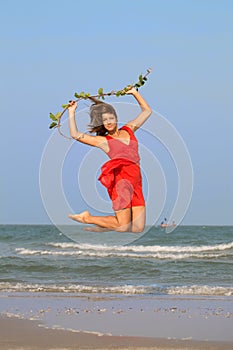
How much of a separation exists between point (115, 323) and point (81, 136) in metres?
7.13

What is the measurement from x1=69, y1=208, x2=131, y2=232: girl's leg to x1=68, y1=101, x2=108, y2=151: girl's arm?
58 centimetres

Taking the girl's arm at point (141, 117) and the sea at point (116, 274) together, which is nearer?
the girl's arm at point (141, 117)

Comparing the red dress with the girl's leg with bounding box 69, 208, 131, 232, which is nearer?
the red dress

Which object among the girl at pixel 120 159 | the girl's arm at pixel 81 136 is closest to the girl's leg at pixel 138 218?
the girl at pixel 120 159

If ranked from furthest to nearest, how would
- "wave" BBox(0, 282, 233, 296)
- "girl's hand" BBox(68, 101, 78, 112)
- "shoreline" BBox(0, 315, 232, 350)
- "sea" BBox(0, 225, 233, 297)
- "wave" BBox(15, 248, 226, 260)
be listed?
"wave" BBox(15, 248, 226, 260), "sea" BBox(0, 225, 233, 297), "wave" BBox(0, 282, 233, 296), "shoreline" BBox(0, 315, 232, 350), "girl's hand" BBox(68, 101, 78, 112)

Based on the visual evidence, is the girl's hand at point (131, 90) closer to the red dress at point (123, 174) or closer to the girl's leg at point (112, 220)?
the red dress at point (123, 174)

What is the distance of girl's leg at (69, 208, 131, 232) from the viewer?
6176 mm

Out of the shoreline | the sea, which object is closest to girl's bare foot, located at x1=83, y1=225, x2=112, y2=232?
the shoreline

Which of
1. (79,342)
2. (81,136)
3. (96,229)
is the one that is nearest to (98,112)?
(81,136)

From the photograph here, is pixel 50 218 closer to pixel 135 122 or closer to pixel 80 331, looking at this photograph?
pixel 135 122

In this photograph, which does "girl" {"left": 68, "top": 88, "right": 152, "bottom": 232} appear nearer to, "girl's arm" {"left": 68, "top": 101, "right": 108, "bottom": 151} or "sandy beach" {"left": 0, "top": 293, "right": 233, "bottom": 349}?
"girl's arm" {"left": 68, "top": 101, "right": 108, "bottom": 151}

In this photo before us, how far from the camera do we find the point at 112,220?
6.23m

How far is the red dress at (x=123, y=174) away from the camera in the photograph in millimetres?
6004

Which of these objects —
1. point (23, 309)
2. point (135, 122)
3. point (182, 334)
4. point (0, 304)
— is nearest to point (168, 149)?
point (135, 122)
